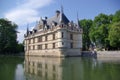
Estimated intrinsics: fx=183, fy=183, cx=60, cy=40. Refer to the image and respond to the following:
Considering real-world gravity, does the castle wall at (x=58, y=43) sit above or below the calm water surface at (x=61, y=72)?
above

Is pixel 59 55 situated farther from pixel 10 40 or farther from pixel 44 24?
pixel 10 40

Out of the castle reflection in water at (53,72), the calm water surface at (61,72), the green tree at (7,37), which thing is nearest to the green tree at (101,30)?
the green tree at (7,37)

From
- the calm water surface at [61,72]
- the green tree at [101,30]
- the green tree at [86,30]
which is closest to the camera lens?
the calm water surface at [61,72]

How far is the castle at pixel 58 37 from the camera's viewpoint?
38.8 meters

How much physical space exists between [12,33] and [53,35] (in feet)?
60.4

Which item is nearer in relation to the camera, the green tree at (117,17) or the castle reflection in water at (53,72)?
the castle reflection in water at (53,72)

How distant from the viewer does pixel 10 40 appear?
53.5 m

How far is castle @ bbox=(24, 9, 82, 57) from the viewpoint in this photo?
38781 millimetres

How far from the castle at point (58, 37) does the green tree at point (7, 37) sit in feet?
23.5

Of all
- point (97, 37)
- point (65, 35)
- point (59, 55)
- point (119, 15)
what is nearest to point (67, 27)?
point (65, 35)

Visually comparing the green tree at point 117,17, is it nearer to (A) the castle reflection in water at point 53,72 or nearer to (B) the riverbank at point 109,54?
(B) the riverbank at point 109,54

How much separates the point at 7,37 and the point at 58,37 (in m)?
20.7

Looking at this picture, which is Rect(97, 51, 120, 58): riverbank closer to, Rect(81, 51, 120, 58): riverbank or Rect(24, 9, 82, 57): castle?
Rect(81, 51, 120, 58): riverbank

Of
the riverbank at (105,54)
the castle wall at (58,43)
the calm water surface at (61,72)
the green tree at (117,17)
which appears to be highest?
the green tree at (117,17)
